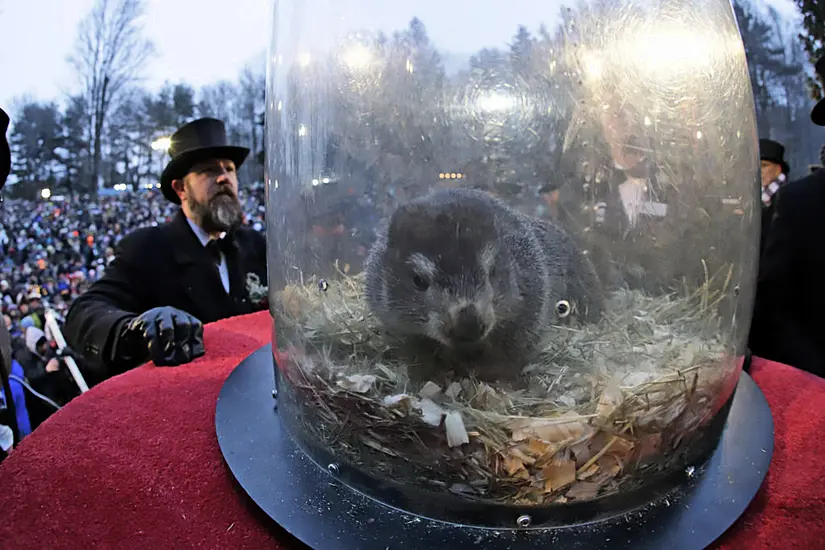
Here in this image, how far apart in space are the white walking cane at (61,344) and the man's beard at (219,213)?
2.57 feet

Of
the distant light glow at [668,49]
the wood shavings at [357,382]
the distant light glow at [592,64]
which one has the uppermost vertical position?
the distant light glow at [668,49]

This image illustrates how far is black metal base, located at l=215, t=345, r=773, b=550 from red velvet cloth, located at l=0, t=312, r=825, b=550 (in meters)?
0.03

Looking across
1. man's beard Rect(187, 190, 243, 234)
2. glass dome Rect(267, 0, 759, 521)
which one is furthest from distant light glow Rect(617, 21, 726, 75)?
man's beard Rect(187, 190, 243, 234)

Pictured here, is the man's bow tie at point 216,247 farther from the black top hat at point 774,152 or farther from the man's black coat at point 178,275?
the black top hat at point 774,152

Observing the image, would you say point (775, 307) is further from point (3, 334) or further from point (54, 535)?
point (3, 334)

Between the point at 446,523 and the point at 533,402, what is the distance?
19 cm

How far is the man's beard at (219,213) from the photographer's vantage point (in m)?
2.73

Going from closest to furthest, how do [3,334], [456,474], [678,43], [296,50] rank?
[456,474] < [678,43] < [296,50] < [3,334]

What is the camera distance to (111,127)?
2.82 meters

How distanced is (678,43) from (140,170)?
283cm

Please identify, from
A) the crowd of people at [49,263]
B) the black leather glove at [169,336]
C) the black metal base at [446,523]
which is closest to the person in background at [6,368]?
the crowd of people at [49,263]

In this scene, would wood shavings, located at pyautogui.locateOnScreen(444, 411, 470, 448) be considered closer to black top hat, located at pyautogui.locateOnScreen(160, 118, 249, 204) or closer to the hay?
the hay

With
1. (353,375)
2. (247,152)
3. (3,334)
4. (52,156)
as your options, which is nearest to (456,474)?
(353,375)

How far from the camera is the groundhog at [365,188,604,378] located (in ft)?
2.57
